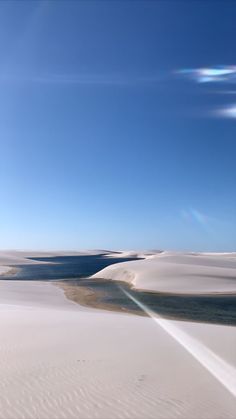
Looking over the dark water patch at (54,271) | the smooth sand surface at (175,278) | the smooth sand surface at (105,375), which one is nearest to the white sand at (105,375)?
the smooth sand surface at (105,375)

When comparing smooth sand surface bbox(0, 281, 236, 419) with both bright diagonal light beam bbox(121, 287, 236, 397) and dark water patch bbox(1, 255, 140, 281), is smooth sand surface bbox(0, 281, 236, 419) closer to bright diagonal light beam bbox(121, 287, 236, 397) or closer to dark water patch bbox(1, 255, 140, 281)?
bright diagonal light beam bbox(121, 287, 236, 397)

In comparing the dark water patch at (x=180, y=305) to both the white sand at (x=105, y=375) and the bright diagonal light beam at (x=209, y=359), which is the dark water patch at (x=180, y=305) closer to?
the bright diagonal light beam at (x=209, y=359)

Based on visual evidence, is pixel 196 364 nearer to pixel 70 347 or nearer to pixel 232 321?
pixel 70 347

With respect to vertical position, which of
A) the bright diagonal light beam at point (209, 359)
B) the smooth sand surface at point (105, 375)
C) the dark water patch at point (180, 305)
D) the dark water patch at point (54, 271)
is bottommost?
the dark water patch at point (54, 271)

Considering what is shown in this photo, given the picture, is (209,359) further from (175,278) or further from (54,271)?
(54,271)

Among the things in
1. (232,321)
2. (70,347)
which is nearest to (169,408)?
(70,347)

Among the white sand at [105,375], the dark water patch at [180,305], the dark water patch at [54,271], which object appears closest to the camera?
the white sand at [105,375]

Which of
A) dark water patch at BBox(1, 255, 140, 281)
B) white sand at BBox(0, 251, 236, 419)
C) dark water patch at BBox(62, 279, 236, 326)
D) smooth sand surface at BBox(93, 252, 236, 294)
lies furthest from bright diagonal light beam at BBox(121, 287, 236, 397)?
dark water patch at BBox(1, 255, 140, 281)
